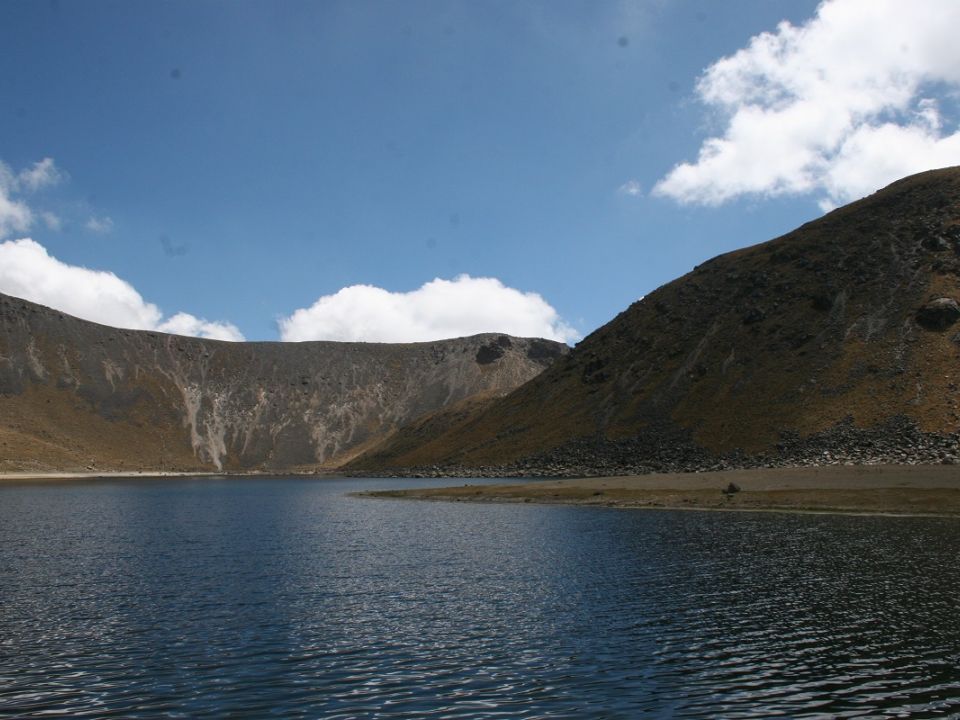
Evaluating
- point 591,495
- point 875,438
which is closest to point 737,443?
point 875,438

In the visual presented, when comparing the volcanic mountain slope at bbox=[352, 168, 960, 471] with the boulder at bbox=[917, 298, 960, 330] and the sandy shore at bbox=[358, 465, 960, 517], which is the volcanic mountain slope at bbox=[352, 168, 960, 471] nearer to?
the boulder at bbox=[917, 298, 960, 330]

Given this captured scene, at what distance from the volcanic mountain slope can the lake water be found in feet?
249

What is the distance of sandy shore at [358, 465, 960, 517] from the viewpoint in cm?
7856

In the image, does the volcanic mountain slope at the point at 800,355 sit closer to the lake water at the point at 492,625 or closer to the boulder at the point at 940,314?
the boulder at the point at 940,314

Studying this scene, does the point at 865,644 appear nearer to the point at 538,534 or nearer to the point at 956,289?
the point at 538,534

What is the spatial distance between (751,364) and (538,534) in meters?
110

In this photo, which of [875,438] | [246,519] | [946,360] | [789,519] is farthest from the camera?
[946,360]

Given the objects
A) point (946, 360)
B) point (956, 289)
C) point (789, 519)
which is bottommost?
point (789, 519)

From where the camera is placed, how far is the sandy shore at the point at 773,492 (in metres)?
78.6

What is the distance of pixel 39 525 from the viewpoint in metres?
78.1

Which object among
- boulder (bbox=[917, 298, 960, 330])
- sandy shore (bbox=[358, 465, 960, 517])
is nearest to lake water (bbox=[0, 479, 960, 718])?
sandy shore (bbox=[358, 465, 960, 517])

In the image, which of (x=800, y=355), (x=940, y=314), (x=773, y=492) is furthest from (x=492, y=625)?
(x=940, y=314)

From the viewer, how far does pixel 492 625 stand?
32719 millimetres

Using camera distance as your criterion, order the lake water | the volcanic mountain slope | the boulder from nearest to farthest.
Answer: the lake water, the volcanic mountain slope, the boulder
